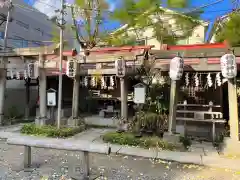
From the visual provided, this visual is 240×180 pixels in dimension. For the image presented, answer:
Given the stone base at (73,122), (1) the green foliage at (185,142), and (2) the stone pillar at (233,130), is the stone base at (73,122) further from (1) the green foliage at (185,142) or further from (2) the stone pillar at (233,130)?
(2) the stone pillar at (233,130)

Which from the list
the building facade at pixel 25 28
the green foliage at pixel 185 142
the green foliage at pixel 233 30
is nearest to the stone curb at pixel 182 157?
the green foliage at pixel 185 142

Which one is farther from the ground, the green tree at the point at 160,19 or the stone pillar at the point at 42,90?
the green tree at the point at 160,19

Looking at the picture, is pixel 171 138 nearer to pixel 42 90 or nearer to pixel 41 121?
pixel 41 121

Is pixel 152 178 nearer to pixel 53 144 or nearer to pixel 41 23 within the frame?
pixel 53 144

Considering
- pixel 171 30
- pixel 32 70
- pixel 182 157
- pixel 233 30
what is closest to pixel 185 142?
pixel 182 157

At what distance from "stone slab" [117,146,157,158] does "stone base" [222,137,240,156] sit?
2.17 metres

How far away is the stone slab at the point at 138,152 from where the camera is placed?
7.21 meters

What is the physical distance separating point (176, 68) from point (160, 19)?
1339 centimetres

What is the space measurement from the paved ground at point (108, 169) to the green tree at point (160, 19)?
1431 cm

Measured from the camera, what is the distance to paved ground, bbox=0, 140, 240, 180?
18.5 feet

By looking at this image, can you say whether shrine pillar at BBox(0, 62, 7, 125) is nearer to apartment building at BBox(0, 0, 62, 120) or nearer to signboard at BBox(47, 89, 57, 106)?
apartment building at BBox(0, 0, 62, 120)

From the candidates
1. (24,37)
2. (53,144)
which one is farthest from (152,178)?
(24,37)

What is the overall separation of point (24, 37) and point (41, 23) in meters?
4.48

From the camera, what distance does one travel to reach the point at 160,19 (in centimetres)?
2020
